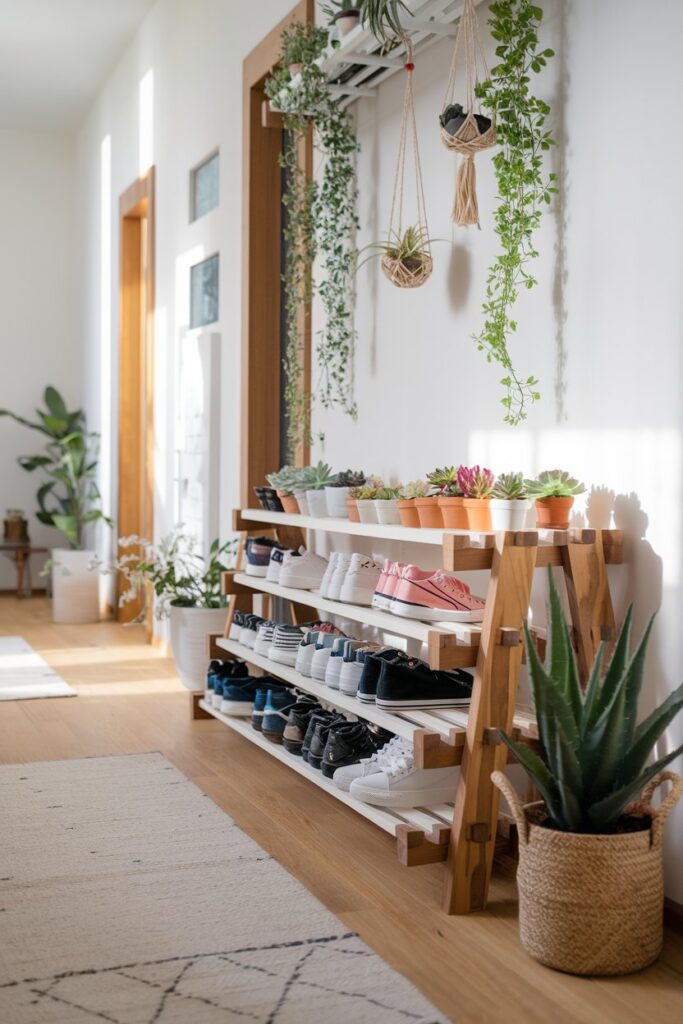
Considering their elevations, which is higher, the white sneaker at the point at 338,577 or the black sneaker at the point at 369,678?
the white sneaker at the point at 338,577

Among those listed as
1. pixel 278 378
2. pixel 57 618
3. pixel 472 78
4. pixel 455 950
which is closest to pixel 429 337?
pixel 472 78

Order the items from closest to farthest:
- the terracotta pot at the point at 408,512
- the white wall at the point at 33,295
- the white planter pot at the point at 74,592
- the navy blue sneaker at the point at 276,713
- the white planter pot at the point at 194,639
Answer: the terracotta pot at the point at 408,512
the navy blue sneaker at the point at 276,713
the white planter pot at the point at 194,639
the white planter pot at the point at 74,592
the white wall at the point at 33,295

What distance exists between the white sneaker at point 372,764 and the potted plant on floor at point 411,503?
19.9 inches

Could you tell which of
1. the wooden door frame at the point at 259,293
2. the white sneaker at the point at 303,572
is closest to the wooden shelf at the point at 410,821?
the white sneaker at the point at 303,572

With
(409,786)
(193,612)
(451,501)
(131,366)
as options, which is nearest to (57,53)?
(131,366)

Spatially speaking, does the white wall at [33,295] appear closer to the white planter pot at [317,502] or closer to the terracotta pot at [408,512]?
the white planter pot at [317,502]

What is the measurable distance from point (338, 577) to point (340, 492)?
0.82ft

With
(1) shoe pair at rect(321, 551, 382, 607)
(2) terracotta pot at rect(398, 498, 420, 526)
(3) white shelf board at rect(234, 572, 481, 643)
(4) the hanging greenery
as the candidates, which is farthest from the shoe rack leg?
(4) the hanging greenery

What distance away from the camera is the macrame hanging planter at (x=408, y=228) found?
300 centimetres

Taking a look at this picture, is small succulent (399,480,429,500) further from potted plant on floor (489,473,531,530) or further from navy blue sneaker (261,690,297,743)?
navy blue sneaker (261,690,297,743)

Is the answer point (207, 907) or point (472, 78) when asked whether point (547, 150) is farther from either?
point (207, 907)

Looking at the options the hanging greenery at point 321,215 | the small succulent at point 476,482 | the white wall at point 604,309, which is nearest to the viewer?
the white wall at point 604,309

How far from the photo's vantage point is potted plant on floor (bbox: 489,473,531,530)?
7.73 feet

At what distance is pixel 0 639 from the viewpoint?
5867mm
